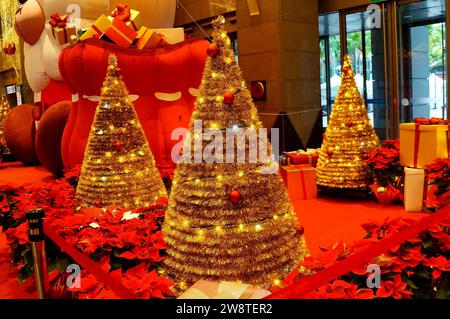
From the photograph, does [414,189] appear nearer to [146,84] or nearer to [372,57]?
[146,84]

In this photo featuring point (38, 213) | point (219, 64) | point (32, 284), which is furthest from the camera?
point (32, 284)

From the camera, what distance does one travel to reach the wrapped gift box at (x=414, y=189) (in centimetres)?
472

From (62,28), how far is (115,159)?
3.80 m

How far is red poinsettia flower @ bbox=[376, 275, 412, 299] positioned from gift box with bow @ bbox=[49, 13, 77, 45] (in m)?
5.91

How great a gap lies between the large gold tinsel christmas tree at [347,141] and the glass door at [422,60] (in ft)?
11.1

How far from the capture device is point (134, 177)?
409 cm

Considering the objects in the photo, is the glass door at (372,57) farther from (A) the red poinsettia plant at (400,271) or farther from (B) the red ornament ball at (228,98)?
(B) the red ornament ball at (228,98)

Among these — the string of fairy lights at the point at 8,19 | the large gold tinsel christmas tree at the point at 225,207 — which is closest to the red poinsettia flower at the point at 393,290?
the large gold tinsel christmas tree at the point at 225,207

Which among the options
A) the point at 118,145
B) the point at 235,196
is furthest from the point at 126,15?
the point at 235,196

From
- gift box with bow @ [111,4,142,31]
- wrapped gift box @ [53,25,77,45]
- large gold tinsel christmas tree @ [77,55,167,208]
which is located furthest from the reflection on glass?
large gold tinsel christmas tree @ [77,55,167,208]

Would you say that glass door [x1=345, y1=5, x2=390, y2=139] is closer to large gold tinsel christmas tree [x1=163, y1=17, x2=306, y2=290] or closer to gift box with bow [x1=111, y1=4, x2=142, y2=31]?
gift box with bow [x1=111, y1=4, x2=142, y2=31]

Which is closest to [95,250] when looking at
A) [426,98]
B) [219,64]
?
[219,64]

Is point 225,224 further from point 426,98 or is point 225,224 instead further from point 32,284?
point 426,98

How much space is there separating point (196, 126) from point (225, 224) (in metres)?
0.55
